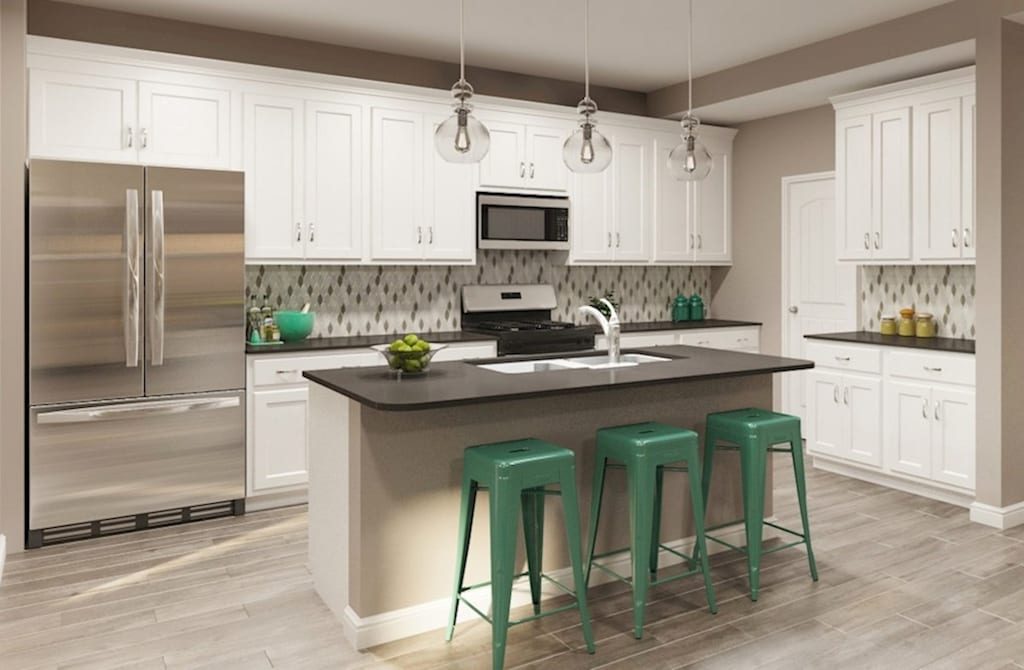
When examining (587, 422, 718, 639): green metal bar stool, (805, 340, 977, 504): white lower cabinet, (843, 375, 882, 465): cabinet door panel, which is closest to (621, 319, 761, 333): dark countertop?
(805, 340, 977, 504): white lower cabinet

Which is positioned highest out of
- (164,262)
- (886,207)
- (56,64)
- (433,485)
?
(56,64)

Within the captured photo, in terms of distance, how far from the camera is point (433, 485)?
3059 mm

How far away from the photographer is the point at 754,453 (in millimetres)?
3367

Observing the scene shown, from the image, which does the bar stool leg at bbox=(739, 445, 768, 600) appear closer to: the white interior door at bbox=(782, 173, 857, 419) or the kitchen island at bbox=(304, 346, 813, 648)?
the kitchen island at bbox=(304, 346, 813, 648)

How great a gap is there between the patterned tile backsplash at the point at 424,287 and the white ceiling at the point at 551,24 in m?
1.44

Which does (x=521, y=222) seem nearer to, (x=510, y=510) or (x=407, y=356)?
(x=407, y=356)

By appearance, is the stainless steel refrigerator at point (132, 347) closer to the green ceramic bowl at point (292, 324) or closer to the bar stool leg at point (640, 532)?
the green ceramic bowl at point (292, 324)

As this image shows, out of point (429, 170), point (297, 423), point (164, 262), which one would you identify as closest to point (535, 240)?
point (429, 170)

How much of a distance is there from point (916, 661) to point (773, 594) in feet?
2.15

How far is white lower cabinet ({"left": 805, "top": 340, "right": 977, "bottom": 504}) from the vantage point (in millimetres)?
4527

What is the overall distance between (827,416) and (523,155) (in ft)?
8.97

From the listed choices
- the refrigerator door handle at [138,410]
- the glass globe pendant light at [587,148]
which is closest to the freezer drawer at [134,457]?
the refrigerator door handle at [138,410]

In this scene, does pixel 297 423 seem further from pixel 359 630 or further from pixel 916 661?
pixel 916 661

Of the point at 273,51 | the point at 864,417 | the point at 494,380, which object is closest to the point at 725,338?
the point at 864,417
